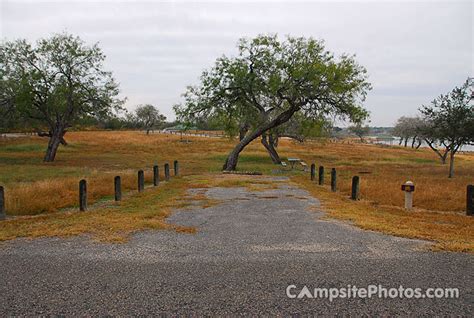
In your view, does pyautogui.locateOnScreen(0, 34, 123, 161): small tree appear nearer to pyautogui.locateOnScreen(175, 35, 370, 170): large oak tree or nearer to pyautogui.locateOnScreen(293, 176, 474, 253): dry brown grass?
pyautogui.locateOnScreen(175, 35, 370, 170): large oak tree

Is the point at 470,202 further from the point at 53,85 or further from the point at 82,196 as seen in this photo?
the point at 53,85

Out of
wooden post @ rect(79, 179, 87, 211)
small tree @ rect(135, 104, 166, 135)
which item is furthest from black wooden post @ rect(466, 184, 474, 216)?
small tree @ rect(135, 104, 166, 135)

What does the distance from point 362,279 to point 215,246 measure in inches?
95.2

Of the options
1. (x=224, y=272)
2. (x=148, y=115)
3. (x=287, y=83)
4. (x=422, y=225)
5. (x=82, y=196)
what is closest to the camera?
(x=224, y=272)

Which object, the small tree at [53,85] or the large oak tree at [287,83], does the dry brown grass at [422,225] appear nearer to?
the large oak tree at [287,83]

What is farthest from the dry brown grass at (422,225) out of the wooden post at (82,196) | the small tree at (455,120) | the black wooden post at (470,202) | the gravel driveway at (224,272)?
the small tree at (455,120)

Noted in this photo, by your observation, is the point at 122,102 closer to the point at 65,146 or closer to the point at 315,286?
the point at 65,146

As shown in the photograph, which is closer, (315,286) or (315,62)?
(315,286)

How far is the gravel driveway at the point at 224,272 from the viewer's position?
3.86 metres

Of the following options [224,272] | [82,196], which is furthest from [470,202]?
[82,196]

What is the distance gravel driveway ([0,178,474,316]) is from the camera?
386 cm

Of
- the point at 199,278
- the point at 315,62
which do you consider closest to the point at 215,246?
the point at 199,278

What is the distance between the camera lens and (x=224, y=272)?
4.77 meters

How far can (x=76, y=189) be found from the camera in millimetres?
13781
